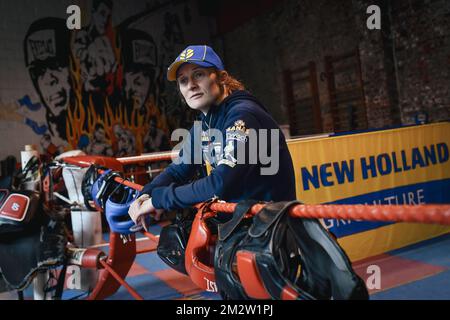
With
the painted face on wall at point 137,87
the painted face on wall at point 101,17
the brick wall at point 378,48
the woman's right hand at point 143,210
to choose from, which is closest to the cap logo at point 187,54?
the woman's right hand at point 143,210

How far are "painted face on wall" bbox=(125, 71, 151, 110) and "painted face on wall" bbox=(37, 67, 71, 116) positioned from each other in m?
1.42

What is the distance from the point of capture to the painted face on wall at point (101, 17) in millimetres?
9148

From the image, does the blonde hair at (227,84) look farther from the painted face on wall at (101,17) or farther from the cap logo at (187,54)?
the painted face on wall at (101,17)

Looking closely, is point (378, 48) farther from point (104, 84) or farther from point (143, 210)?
point (143, 210)

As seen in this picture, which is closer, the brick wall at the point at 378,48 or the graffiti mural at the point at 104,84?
the brick wall at the point at 378,48

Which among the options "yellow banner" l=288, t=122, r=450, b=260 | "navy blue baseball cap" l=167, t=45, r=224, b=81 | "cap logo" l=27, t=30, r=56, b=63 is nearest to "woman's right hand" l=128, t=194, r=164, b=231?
"navy blue baseball cap" l=167, t=45, r=224, b=81

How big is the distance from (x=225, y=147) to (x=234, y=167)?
94 mm

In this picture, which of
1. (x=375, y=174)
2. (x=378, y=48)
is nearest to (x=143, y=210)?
(x=375, y=174)

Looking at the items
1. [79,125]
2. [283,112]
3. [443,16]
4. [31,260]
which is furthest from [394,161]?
[79,125]

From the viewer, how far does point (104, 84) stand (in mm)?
9234

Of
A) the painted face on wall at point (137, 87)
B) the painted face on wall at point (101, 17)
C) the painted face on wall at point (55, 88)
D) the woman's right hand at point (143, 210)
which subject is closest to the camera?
the woman's right hand at point (143, 210)

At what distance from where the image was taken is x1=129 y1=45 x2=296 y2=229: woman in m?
1.45

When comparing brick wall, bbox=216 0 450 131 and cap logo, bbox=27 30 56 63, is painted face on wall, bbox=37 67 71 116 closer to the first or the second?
cap logo, bbox=27 30 56 63
